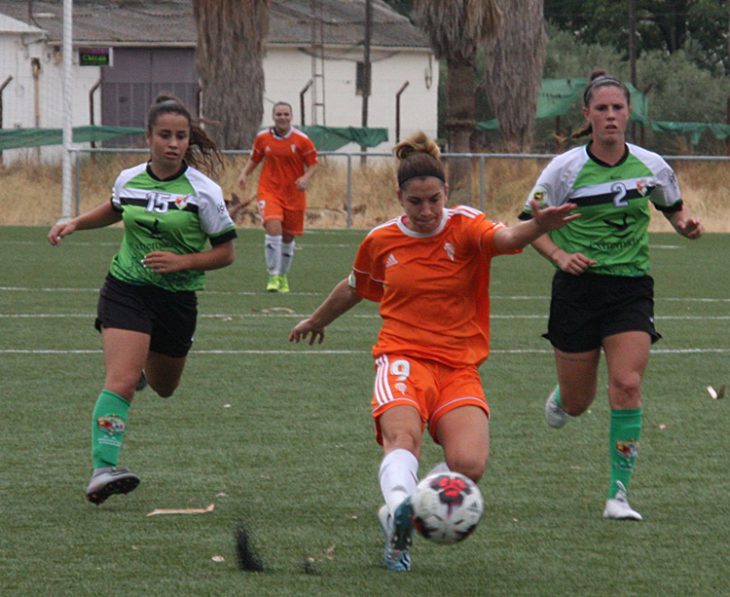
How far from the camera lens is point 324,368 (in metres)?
11.8

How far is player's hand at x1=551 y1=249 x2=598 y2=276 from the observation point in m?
6.88

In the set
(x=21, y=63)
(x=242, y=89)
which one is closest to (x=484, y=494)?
(x=242, y=89)

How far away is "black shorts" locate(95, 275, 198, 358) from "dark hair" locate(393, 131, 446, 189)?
1.58 metres

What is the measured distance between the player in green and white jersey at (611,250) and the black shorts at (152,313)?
1.64m

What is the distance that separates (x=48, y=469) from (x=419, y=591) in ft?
9.24

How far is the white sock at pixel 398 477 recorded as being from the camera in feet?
18.6

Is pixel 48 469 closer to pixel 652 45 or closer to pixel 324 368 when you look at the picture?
pixel 324 368

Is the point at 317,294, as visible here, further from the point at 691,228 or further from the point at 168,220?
the point at 691,228

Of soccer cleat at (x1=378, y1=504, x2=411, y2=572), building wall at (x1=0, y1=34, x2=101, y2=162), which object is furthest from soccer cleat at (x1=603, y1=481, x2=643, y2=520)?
building wall at (x1=0, y1=34, x2=101, y2=162)

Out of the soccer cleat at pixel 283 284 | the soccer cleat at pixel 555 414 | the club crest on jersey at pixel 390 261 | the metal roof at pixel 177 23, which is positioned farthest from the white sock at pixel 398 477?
the metal roof at pixel 177 23

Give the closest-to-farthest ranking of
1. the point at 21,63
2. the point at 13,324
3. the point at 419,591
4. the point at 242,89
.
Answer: the point at 419,591
the point at 13,324
the point at 242,89
the point at 21,63

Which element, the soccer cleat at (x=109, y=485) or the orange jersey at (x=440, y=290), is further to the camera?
the soccer cleat at (x=109, y=485)

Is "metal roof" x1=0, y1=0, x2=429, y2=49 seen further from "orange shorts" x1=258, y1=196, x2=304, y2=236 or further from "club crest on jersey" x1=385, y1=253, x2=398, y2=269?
"club crest on jersey" x1=385, y1=253, x2=398, y2=269

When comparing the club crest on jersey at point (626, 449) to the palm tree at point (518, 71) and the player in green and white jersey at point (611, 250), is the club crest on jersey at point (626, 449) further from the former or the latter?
the palm tree at point (518, 71)
